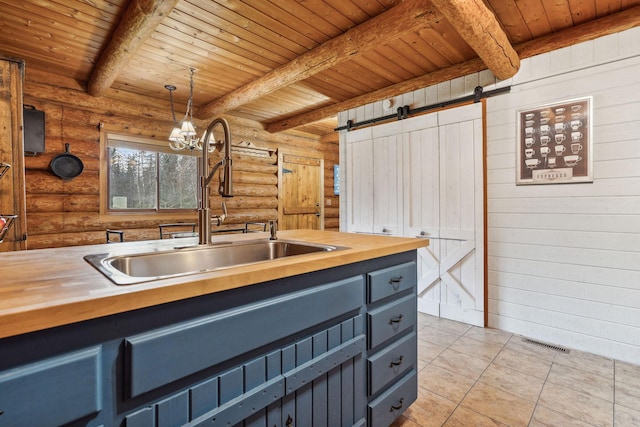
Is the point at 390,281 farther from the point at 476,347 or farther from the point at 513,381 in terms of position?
the point at 476,347

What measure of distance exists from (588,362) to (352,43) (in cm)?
307

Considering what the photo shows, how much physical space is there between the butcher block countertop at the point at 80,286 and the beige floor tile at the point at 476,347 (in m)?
1.90

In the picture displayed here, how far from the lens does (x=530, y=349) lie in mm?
2580

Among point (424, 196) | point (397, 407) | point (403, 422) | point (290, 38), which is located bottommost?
point (403, 422)

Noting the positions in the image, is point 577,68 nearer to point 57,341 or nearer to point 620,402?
point 620,402

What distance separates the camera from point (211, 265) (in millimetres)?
1557

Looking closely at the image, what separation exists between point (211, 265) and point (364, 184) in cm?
275

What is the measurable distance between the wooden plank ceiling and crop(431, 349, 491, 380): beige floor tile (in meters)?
2.37

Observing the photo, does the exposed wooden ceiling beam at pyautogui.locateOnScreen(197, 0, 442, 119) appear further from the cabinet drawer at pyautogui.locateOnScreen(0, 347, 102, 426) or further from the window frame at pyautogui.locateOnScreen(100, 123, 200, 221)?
the cabinet drawer at pyautogui.locateOnScreen(0, 347, 102, 426)

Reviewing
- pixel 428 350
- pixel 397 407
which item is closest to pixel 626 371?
pixel 428 350

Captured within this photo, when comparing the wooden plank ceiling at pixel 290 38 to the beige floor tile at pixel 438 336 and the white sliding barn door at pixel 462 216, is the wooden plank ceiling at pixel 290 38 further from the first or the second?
the beige floor tile at pixel 438 336

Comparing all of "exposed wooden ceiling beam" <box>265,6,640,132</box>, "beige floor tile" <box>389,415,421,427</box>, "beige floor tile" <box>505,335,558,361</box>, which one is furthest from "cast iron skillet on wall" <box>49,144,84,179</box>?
"beige floor tile" <box>505,335,558,361</box>

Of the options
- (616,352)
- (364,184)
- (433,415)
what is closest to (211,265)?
(433,415)

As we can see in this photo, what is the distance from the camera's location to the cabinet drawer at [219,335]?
0.77 metres
